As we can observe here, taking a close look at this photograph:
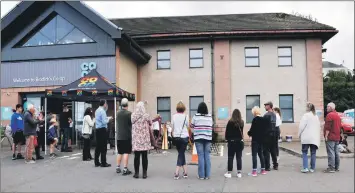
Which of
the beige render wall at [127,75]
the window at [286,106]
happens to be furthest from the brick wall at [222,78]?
the beige render wall at [127,75]

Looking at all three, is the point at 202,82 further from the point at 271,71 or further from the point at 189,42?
the point at 271,71

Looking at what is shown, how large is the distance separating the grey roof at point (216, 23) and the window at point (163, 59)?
1.28 meters

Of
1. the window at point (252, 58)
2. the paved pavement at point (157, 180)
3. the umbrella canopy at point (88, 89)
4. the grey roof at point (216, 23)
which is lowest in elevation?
the paved pavement at point (157, 180)

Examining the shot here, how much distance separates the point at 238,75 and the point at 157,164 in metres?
11.5

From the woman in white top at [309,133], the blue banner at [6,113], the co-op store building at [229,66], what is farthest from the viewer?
the co-op store building at [229,66]

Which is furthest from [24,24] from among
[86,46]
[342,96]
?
[342,96]

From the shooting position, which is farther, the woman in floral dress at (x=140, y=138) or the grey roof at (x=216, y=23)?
the grey roof at (x=216, y=23)

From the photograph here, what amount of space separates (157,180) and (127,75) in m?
11.4

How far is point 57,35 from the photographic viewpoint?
687 inches

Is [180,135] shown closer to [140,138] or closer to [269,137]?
[140,138]

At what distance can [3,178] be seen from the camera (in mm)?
8242

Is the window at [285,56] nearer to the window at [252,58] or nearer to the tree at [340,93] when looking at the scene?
the window at [252,58]

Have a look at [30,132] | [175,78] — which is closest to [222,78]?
[175,78]

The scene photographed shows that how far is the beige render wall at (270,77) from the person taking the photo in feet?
67.5
